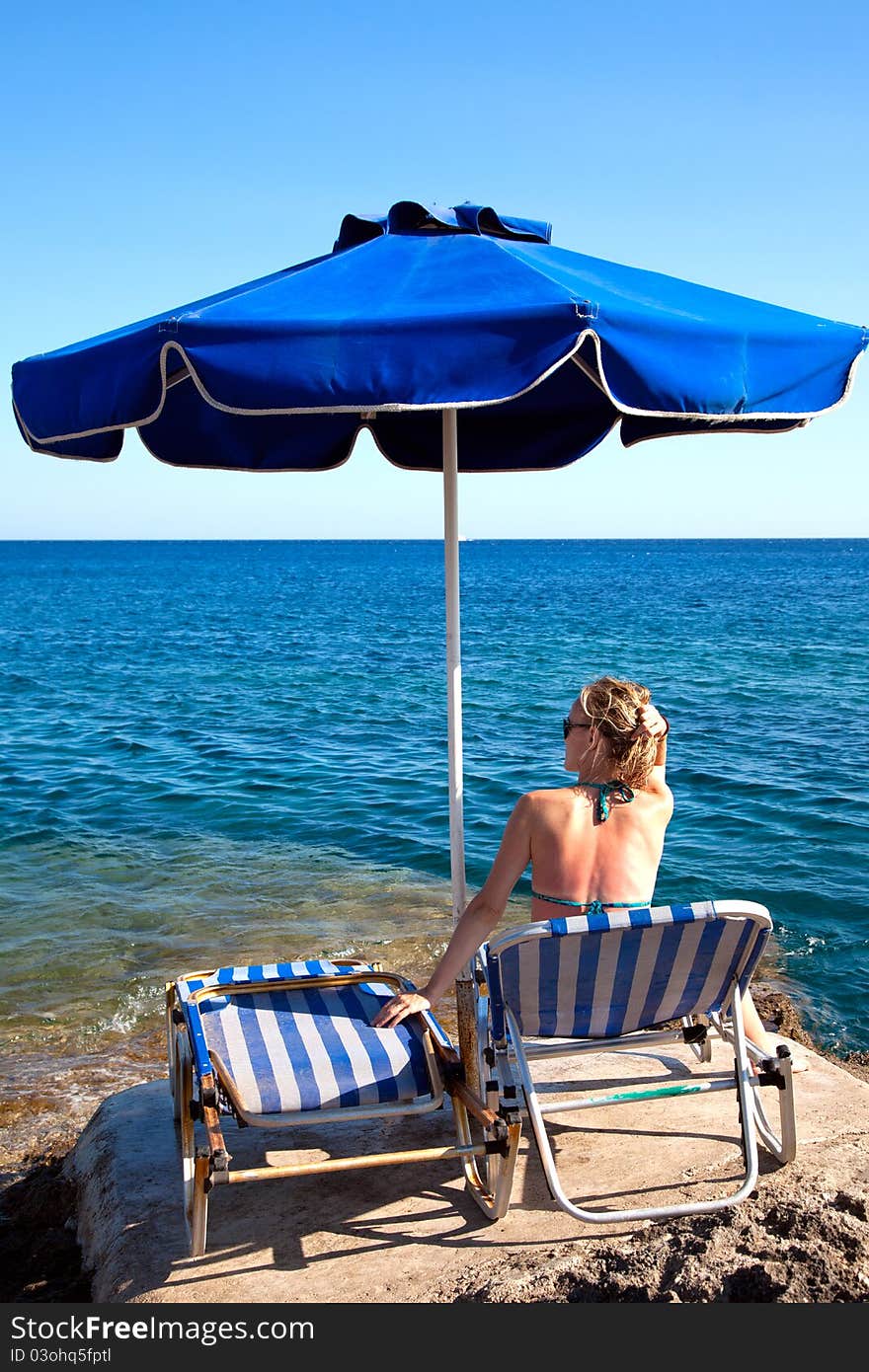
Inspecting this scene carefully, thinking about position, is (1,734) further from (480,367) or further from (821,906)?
(480,367)

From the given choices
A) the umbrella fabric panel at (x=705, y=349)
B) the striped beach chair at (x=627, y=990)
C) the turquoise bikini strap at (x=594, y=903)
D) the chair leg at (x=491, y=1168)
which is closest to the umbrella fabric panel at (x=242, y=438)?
the umbrella fabric panel at (x=705, y=349)

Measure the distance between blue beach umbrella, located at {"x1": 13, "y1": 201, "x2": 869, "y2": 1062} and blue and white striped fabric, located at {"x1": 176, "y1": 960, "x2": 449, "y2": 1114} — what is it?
37cm

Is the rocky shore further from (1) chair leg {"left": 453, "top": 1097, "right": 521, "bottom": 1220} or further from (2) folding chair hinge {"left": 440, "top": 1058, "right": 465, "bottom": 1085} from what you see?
(2) folding chair hinge {"left": 440, "top": 1058, "right": 465, "bottom": 1085}

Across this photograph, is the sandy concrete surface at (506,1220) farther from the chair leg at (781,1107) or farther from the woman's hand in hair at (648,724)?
the woman's hand in hair at (648,724)

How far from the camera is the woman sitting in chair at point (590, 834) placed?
3.41m

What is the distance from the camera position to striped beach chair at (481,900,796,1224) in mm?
2963

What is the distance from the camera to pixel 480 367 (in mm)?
2854

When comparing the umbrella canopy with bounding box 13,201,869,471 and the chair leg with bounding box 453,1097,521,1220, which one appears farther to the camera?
the chair leg with bounding box 453,1097,521,1220

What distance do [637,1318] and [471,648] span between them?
2837 centimetres

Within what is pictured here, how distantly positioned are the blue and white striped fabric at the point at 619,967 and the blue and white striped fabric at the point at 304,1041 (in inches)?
14.4

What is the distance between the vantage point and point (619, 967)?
3.08 metres

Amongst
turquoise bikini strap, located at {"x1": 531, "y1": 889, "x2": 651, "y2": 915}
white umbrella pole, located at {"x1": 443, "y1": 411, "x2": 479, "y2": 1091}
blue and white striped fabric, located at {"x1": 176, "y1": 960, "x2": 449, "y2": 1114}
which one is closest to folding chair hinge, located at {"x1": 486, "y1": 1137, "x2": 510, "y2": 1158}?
blue and white striped fabric, located at {"x1": 176, "y1": 960, "x2": 449, "y2": 1114}

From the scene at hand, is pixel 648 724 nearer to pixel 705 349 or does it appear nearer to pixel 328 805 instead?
pixel 705 349

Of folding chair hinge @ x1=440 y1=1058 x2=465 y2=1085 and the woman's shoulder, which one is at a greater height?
the woman's shoulder
